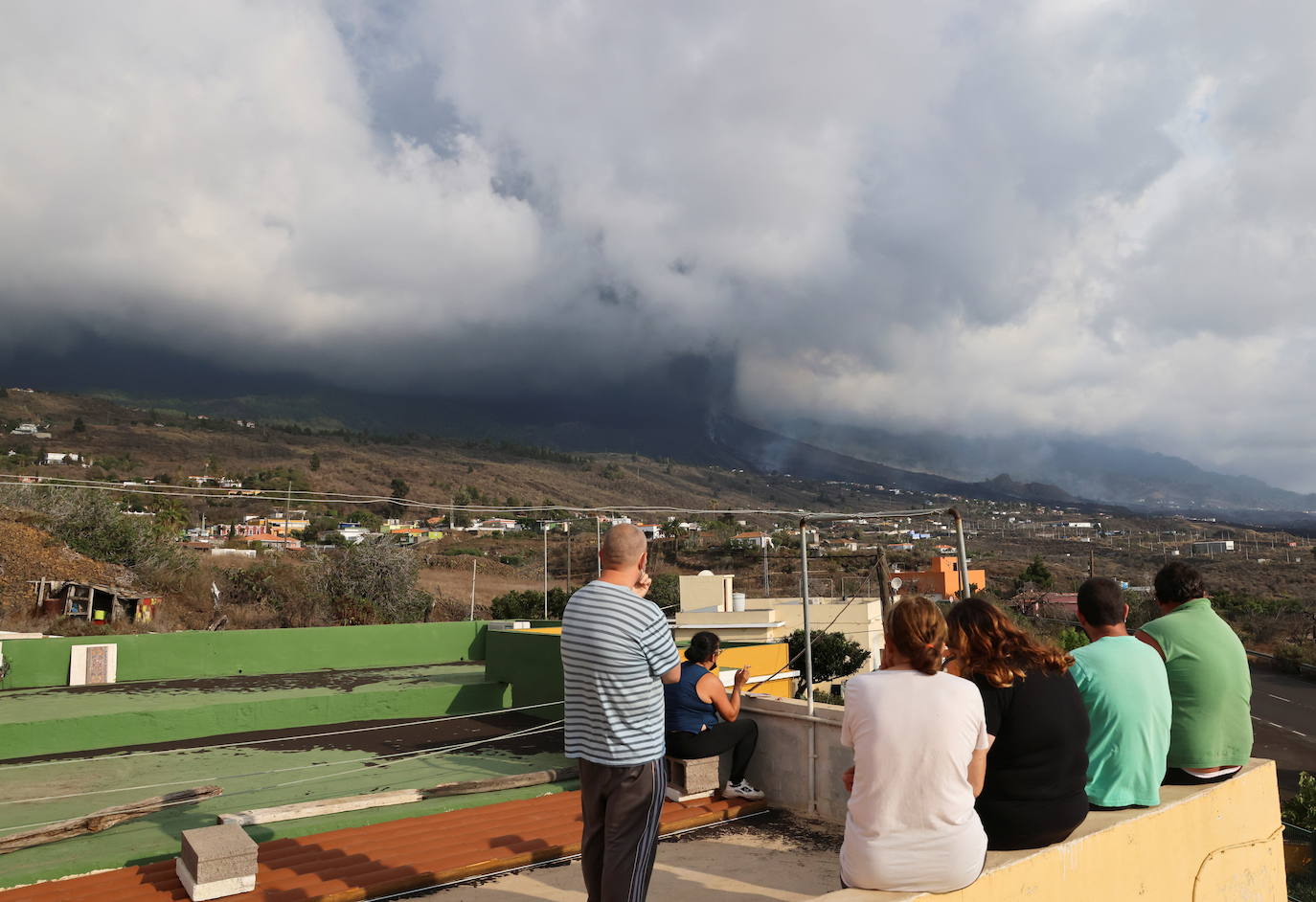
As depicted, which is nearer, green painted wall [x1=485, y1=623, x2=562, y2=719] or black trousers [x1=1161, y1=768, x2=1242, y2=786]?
black trousers [x1=1161, y1=768, x2=1242, y2=786]

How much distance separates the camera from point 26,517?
2695cm

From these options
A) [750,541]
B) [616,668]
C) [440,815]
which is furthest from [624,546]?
[750,541]

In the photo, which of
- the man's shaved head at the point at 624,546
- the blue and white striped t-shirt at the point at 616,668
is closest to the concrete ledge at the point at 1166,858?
the blue and white striped t-shirt at the point at 616,668

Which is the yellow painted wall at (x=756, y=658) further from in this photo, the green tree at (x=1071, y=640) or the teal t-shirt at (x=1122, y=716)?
the green tree at (x=1071, y=640)

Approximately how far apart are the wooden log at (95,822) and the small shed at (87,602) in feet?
51.2

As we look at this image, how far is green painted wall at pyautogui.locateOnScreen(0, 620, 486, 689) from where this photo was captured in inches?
566

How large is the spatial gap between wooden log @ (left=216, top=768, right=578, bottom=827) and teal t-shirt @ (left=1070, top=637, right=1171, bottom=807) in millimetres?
4229

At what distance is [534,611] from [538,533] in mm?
43457

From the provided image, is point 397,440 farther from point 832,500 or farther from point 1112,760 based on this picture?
point 1112,760

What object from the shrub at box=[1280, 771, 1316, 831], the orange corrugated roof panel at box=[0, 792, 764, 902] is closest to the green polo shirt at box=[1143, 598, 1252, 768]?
the orange corrugated roof panel at box=[0, 792, 764, 902]

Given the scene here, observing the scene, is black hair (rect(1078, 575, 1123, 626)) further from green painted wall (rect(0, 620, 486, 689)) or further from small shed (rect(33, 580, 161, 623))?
small shed (rect(33, 580, 161, 623))

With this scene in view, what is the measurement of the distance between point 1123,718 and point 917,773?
122 cm

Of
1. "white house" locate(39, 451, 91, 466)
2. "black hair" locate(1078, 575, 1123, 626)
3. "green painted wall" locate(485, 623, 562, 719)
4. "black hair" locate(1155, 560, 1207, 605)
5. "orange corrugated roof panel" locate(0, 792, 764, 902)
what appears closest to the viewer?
"black hair" locate(1078, 575, 1123, 626)

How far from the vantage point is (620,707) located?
9.09ft
